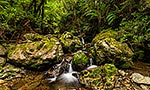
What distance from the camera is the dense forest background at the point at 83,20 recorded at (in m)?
9.23

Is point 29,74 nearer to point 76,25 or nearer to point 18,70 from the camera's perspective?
point 18,70

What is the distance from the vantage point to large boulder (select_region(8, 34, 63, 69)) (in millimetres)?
8070

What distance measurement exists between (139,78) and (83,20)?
25.6 feet

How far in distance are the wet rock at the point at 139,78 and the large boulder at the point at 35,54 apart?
10.5 feet

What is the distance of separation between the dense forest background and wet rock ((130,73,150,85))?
1.84 metres

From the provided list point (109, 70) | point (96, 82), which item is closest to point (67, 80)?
point (96, 82)

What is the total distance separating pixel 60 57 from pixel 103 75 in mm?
2535

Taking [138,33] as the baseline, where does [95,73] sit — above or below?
below

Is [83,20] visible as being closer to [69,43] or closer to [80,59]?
[69,43]

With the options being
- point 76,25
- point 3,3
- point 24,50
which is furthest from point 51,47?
point 76,25

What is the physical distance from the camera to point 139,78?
22.3 ft

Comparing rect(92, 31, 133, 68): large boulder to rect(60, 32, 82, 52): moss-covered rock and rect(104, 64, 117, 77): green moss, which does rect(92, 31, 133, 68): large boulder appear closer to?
rect(104, 64, 117, 77): green moss

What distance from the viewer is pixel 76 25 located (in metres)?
14.1

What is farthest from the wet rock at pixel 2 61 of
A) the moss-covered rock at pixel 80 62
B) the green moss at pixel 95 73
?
the green moss at pixel 95 73
